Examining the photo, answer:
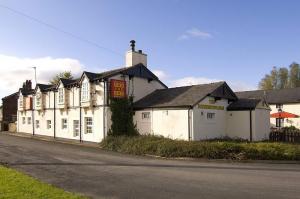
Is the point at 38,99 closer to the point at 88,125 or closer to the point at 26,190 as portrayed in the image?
the point at 88,125

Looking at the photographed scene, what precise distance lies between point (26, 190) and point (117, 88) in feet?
61.4

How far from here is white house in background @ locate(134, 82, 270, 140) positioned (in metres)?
24.0

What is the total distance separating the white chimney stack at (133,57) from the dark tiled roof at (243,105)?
9.64m

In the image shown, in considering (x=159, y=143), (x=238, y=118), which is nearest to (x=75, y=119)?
(x=159, y=143)

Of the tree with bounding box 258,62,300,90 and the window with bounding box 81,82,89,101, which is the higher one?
the tree with bounding box 258,62,300,90

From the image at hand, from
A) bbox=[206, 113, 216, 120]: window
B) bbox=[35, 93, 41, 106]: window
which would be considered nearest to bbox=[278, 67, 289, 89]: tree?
bbox=[206, 113, 216, 120]: window

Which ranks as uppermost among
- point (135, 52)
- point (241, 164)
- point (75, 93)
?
point (135, 52)

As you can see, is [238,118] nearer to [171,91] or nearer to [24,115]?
[171,91]

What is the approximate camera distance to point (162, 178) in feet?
39.9

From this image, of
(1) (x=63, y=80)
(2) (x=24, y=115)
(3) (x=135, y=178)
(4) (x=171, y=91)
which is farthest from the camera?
(2) (x=24, y=115)

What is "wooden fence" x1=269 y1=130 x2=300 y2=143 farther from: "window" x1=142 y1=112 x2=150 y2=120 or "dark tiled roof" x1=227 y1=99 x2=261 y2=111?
"window" x1=142 y1=112 x2=150 y2=120

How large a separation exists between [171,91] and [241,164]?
13.6 m

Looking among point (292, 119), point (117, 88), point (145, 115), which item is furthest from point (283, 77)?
point (117, 88)

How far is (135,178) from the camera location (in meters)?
12.2
